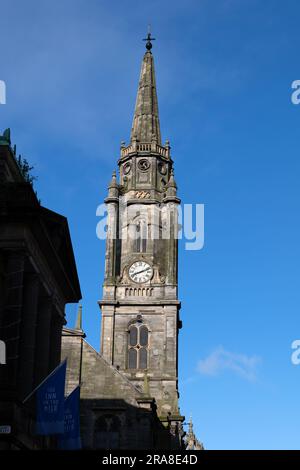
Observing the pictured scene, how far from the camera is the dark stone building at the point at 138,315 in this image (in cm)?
4897

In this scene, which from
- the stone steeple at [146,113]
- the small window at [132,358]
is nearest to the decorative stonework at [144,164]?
the stone steeple at [146,113]

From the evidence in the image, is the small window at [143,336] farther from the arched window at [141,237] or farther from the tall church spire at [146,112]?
the tall church spire at [146,112]

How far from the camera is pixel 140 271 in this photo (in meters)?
66.1

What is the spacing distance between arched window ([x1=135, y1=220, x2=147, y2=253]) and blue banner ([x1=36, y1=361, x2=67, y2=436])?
134ft

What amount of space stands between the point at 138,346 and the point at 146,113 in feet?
79.6

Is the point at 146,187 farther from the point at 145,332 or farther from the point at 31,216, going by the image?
the point at 31,216

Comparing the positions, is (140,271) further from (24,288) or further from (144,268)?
(24,288)

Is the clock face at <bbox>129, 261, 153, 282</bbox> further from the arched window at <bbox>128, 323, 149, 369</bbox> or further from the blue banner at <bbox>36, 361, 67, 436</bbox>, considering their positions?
the blue banner at <bbox>36, 361, 67, 436</bbox>

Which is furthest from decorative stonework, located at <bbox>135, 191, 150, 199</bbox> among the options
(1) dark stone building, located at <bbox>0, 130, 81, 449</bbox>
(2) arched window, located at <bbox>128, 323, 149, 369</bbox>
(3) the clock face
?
(1) dark stone building, located at <bbox>0, 130, 81, 449</bbox>

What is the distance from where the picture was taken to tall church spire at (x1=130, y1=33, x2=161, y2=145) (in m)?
A: 74.4

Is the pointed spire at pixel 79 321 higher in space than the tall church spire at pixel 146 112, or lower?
lower

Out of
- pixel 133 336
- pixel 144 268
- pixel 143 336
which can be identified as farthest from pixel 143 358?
pixel 144 268

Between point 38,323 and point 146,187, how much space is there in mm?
40451
